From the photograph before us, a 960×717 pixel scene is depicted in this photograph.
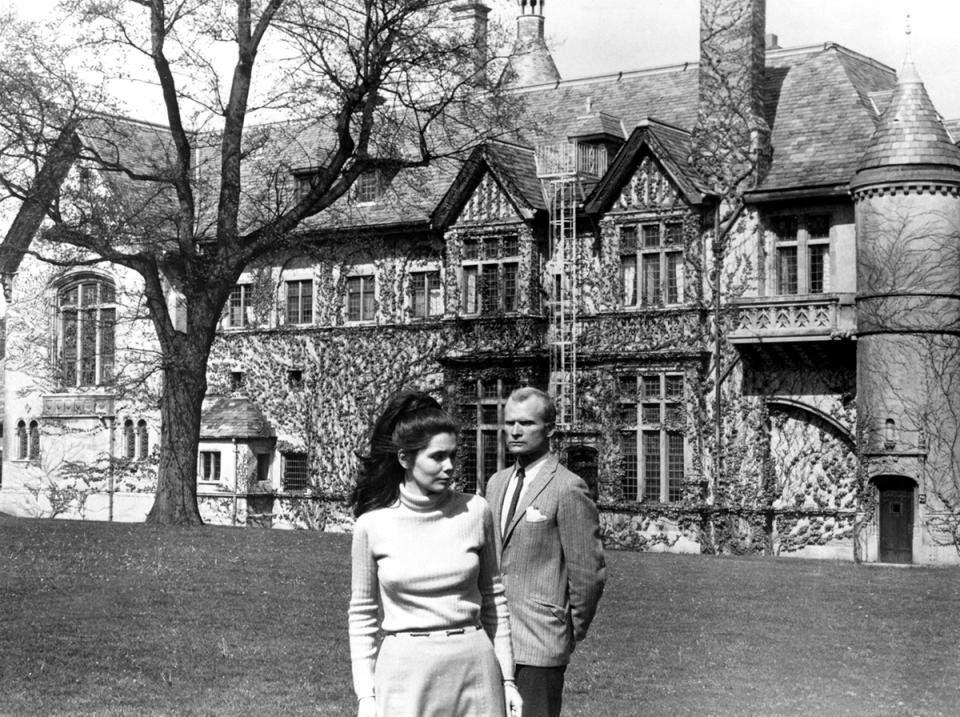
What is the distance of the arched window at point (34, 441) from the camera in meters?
45.5

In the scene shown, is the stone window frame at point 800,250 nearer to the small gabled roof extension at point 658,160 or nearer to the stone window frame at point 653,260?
the small gabled roof extension at point 658,160

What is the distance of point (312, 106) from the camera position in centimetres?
2997

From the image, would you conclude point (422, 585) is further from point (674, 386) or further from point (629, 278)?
point (629, 278)

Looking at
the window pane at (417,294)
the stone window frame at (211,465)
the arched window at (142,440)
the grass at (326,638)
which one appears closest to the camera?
the grass at (326,638)

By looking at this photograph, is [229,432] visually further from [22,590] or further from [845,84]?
[22,590]

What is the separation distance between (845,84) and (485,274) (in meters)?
9.09

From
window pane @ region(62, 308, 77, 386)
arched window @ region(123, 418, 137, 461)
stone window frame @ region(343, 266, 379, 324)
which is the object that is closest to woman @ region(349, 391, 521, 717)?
stone window frame @ region(343, 266, 379, 324)

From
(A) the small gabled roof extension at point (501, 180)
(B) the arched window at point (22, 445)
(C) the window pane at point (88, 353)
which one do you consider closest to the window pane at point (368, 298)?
(A) the small gabled roof extension at point (501, 180)

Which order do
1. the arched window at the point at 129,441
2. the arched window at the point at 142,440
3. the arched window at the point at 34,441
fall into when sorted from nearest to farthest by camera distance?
the arched window at the point at 142,440 < the arched window at the point at 129,441 < the arched window at the point at 34,441

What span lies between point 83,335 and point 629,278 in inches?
718

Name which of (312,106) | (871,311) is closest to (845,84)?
(871,311)

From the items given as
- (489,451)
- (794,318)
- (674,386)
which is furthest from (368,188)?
(794,318)

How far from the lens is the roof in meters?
39.9

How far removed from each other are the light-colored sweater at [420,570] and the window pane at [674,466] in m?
27.1
